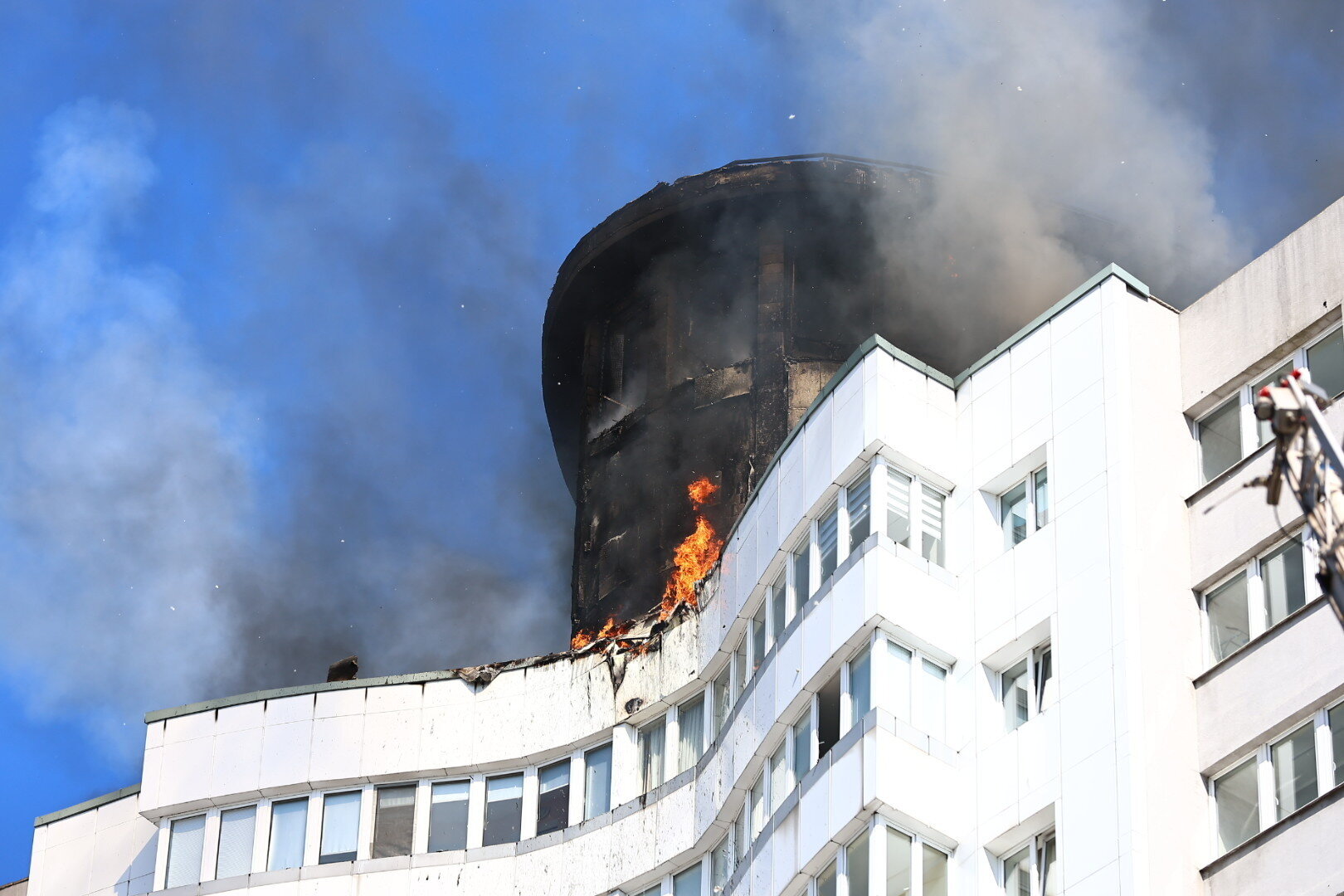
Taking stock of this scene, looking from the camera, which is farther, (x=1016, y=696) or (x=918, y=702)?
(x=918, y=702)

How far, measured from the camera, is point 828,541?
35812mm

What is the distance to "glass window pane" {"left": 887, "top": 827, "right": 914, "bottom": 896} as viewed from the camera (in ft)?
103

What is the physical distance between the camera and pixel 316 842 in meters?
41.3

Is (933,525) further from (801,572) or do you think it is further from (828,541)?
(801,572)

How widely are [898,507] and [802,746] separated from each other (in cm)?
374

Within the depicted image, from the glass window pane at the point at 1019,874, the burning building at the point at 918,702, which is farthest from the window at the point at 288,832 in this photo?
the glass window pane at the point at 1019,874

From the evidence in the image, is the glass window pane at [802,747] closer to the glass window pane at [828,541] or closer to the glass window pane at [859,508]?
the glass window pane at [828,541]

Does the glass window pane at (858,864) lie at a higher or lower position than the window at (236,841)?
lower

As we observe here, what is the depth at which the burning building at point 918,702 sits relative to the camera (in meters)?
30.3

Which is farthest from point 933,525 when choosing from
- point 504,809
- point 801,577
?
point 504,809

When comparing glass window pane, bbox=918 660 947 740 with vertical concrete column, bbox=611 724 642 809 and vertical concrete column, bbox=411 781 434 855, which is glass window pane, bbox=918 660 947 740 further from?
vertical concrete column, bbox=411 781 434 855

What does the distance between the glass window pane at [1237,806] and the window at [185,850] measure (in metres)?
19.1

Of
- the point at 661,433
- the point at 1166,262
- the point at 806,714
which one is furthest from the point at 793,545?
the point at 1166,262

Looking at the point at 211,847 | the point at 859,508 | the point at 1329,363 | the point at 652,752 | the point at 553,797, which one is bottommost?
the point at 211,847
